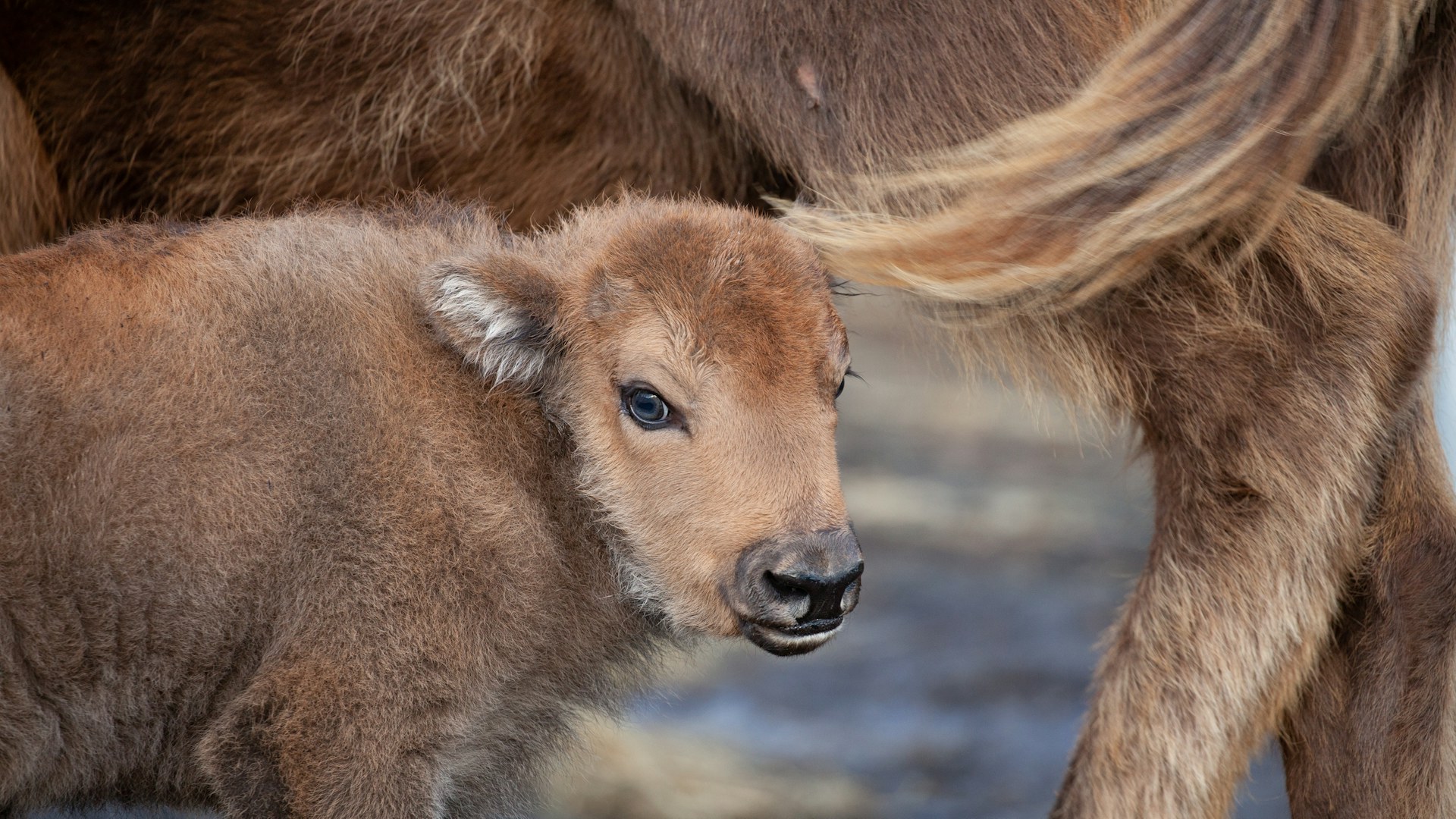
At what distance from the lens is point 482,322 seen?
8.43 ft

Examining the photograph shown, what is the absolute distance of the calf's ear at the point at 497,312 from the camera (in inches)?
101

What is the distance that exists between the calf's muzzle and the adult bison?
74cm

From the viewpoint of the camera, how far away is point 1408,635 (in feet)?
10.2

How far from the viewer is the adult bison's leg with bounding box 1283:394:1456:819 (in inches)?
120

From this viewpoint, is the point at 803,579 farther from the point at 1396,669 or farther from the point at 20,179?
the point at 20,179

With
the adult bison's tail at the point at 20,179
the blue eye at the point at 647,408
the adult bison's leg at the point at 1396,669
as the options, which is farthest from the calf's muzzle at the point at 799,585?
the adult bison's tail at the point at 20,179

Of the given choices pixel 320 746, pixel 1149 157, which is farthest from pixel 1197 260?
pixel 320 746

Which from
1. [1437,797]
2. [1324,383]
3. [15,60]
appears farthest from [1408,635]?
[15,60]

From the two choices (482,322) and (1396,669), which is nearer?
(482,322)

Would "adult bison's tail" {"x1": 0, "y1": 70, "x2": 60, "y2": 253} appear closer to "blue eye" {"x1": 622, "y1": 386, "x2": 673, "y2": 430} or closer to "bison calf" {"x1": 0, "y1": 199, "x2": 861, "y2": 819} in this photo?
"bison calf" {"x1": 0, "y1": 199, "x2": 861, "y2": 819}

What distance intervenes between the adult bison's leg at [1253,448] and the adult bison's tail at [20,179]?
2.19m

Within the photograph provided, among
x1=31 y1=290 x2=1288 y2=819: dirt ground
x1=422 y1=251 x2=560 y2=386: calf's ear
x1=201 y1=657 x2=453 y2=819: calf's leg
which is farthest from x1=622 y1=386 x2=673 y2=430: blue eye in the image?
x1=31 y1=290 x2=1288 y2=819: dirt ground

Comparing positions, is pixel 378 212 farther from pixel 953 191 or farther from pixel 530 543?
pixel 953 191

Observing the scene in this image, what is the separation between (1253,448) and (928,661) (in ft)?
9.05
